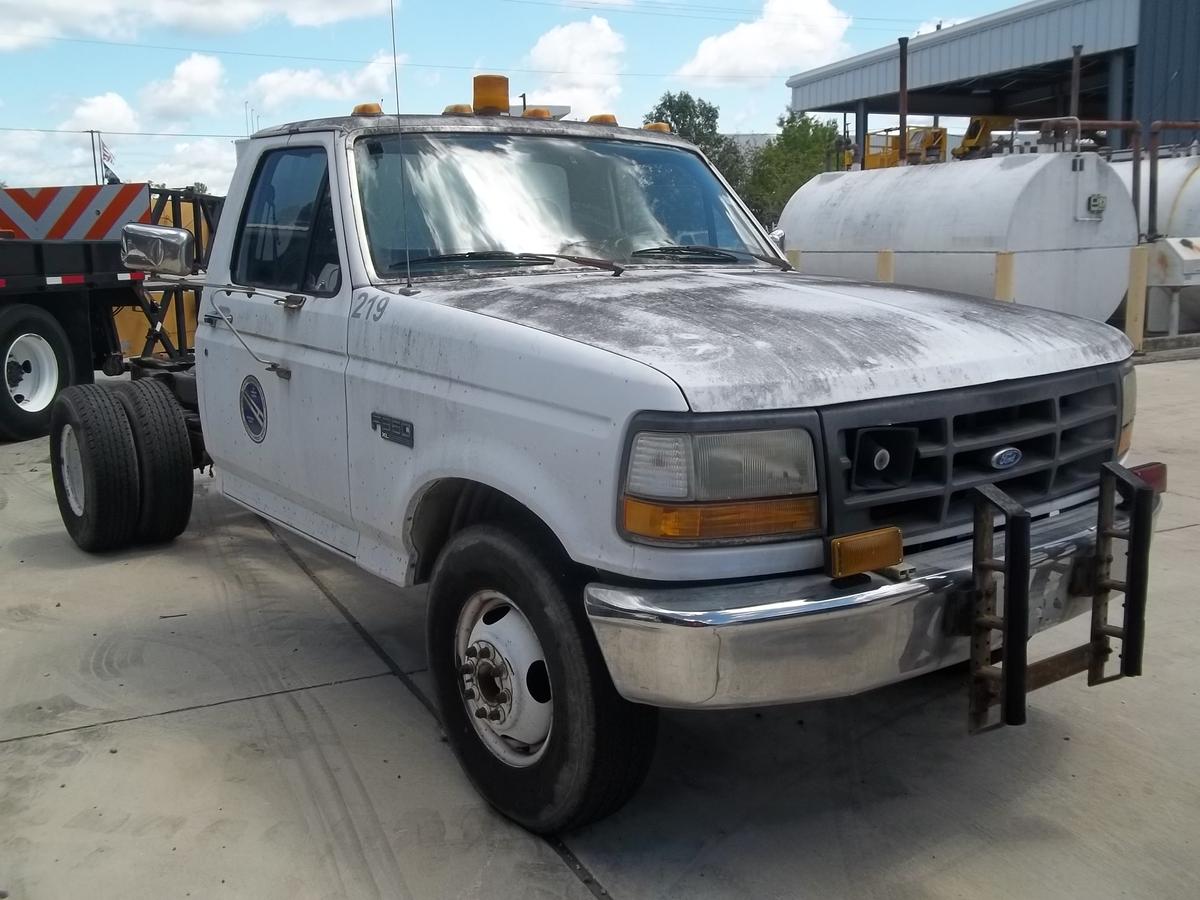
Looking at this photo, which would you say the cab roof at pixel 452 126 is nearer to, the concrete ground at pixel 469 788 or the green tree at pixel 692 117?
the concrete ground at pixel 469 788

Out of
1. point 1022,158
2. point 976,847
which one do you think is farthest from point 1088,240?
point 976,847

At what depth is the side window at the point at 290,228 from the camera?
4.02m

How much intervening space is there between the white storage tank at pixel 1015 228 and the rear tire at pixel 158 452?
357 inches

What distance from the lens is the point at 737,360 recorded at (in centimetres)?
273

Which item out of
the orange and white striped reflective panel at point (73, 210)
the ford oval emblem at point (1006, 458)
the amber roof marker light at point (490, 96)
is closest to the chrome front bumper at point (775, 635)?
the ford oval emblem at point (1006, 458)

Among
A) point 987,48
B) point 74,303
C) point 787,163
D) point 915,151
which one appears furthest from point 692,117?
point 74,303

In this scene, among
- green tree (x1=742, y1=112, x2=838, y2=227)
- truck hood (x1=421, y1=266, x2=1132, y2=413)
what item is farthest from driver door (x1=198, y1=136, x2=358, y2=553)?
green tree (x1=742, y1=112, x2=838, y2=227)

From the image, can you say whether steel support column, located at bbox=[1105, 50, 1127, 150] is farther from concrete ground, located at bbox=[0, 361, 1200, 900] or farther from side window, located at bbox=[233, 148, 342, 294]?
side window, located at bbox=[233, 148, 342, 294]

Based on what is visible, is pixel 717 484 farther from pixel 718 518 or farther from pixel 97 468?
pixel 97 468

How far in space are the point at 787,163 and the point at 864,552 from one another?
53.0 meters

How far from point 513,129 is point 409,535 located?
1594 millimetres

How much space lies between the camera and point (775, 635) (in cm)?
256

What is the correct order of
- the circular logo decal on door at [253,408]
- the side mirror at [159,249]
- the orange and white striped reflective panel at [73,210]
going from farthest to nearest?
1. the orange and white striped reflective panel at [73,210]
2. the side mirror at [159,249]
3. the circular logo decal on door at [253,408]

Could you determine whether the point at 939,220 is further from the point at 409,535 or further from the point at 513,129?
the point at 409,535
